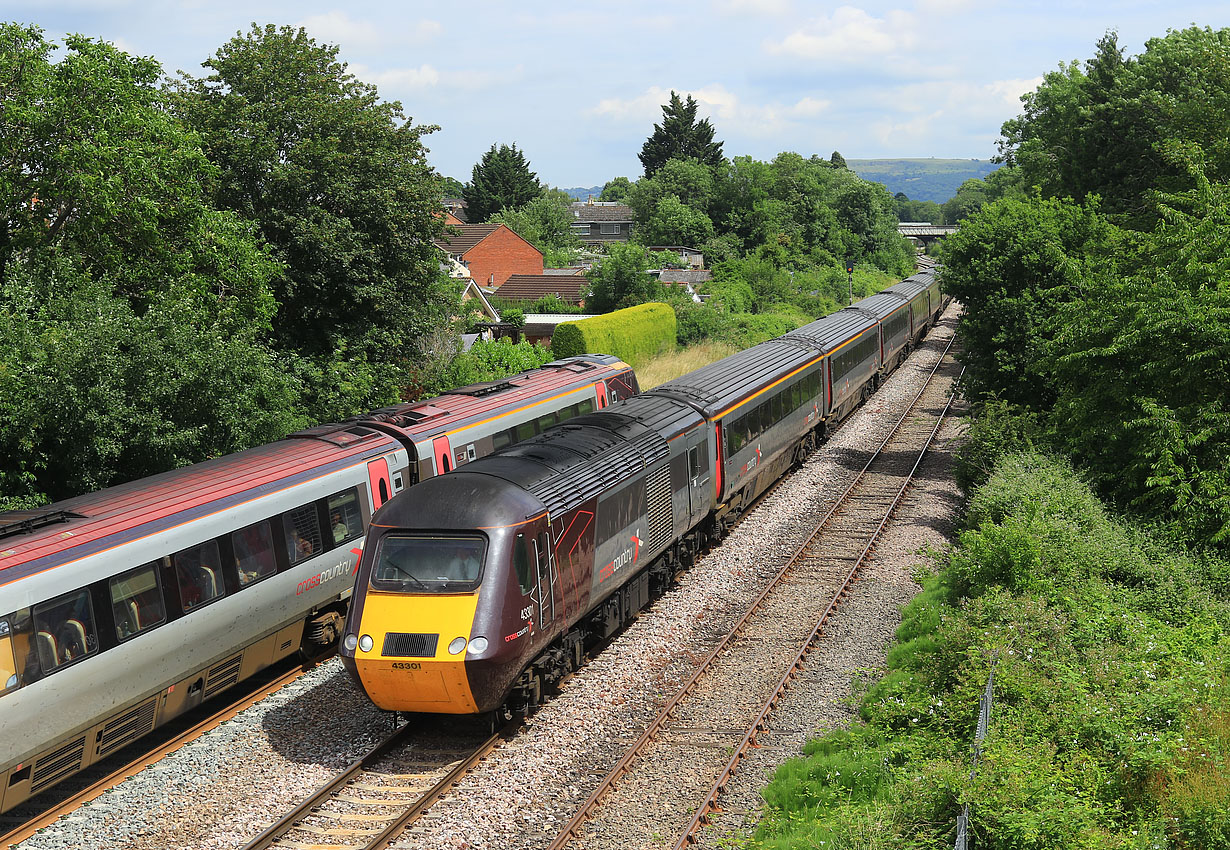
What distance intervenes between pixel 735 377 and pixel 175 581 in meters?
13.0

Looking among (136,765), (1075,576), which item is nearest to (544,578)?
(136,765)

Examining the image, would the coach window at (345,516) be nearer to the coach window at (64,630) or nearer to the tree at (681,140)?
the coach window at (64,630)

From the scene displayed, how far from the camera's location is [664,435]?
16.4 m

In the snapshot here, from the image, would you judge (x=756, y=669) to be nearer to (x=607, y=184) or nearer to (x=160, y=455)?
(x=160, y=455)

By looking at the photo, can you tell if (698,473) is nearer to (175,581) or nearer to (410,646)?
(410,646)

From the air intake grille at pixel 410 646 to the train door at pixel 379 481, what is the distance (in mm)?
4731

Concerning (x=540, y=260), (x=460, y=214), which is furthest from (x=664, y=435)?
(x=460, y=214)

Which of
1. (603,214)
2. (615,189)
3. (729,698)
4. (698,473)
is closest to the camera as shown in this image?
(729,698)

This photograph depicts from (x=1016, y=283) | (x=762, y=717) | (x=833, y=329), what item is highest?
(x=1016, y=283)

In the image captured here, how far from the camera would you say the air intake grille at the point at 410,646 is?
10875 mm

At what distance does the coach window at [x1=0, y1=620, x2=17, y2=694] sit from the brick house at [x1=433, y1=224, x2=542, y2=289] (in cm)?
6433

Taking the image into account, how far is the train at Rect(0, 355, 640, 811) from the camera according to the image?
9.97 metres

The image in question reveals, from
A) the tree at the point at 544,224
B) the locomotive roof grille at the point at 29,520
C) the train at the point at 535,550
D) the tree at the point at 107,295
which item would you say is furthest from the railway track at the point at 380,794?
the tree at the point at 544,224

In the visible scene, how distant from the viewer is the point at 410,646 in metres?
10.9
